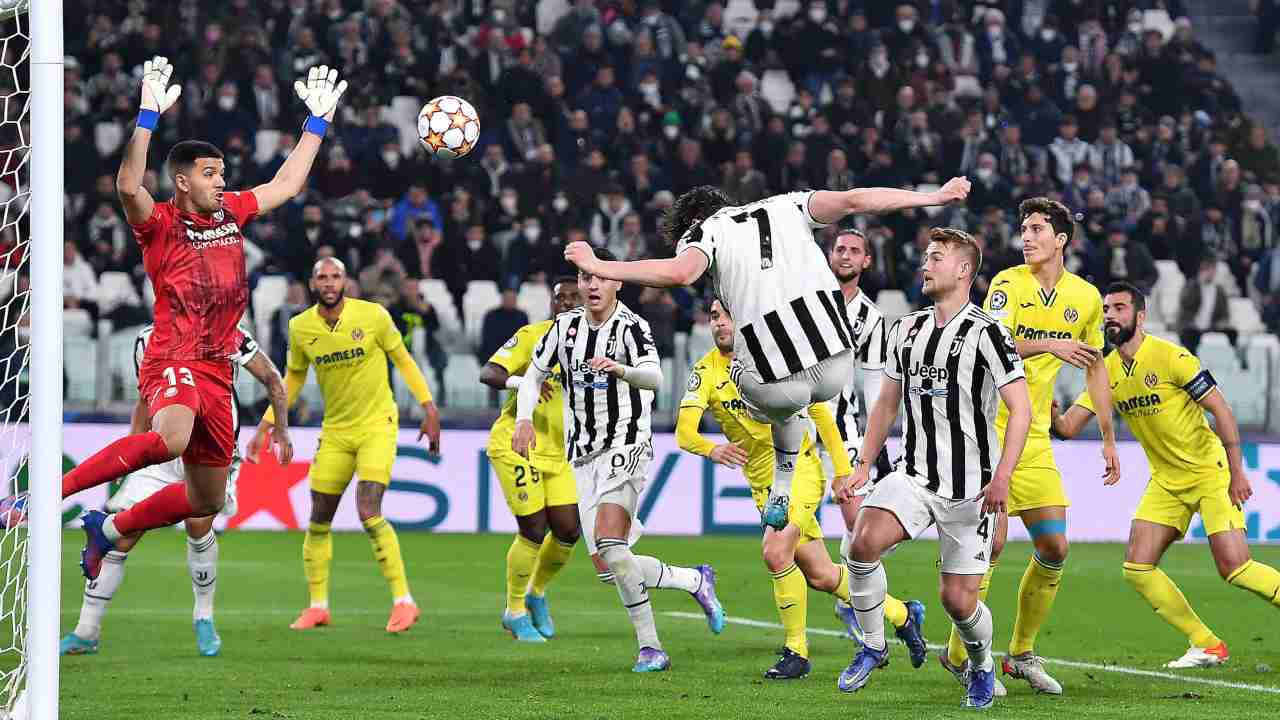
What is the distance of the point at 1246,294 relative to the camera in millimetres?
20172

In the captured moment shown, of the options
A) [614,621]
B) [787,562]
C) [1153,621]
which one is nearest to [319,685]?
[787,562]

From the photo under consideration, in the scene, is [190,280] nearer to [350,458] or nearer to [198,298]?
[198,298]

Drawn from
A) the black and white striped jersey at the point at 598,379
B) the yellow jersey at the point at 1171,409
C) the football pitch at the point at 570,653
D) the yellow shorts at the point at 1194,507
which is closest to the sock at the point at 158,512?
the football pitch at the point at 570,653

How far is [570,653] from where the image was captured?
32.2 feet

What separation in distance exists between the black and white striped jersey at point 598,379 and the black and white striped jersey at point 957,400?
7.50ft

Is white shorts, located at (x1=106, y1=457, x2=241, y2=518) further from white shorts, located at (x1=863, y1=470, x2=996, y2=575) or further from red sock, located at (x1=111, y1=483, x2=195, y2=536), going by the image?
A: white shorts, located at (x1=863, y1=470, x2=996, y2=575)

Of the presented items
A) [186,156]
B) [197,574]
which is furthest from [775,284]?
[197,574]

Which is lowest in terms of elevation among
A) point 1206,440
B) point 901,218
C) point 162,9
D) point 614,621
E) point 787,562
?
point 614,621

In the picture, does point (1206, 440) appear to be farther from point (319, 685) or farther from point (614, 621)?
point (319, 685)

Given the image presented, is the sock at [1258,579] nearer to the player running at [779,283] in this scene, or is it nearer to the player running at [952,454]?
the player running at [952,454]

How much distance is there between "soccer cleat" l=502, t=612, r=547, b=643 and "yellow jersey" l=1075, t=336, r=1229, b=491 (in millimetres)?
3430

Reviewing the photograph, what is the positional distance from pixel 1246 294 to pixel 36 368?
1693 cm

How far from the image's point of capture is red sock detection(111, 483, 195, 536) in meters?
7.71

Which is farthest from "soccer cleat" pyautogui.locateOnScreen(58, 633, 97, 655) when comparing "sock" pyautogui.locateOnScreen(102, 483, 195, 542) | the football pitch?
"sock" pyautogui.locateOnScreen(102, 483, 195, 542)
